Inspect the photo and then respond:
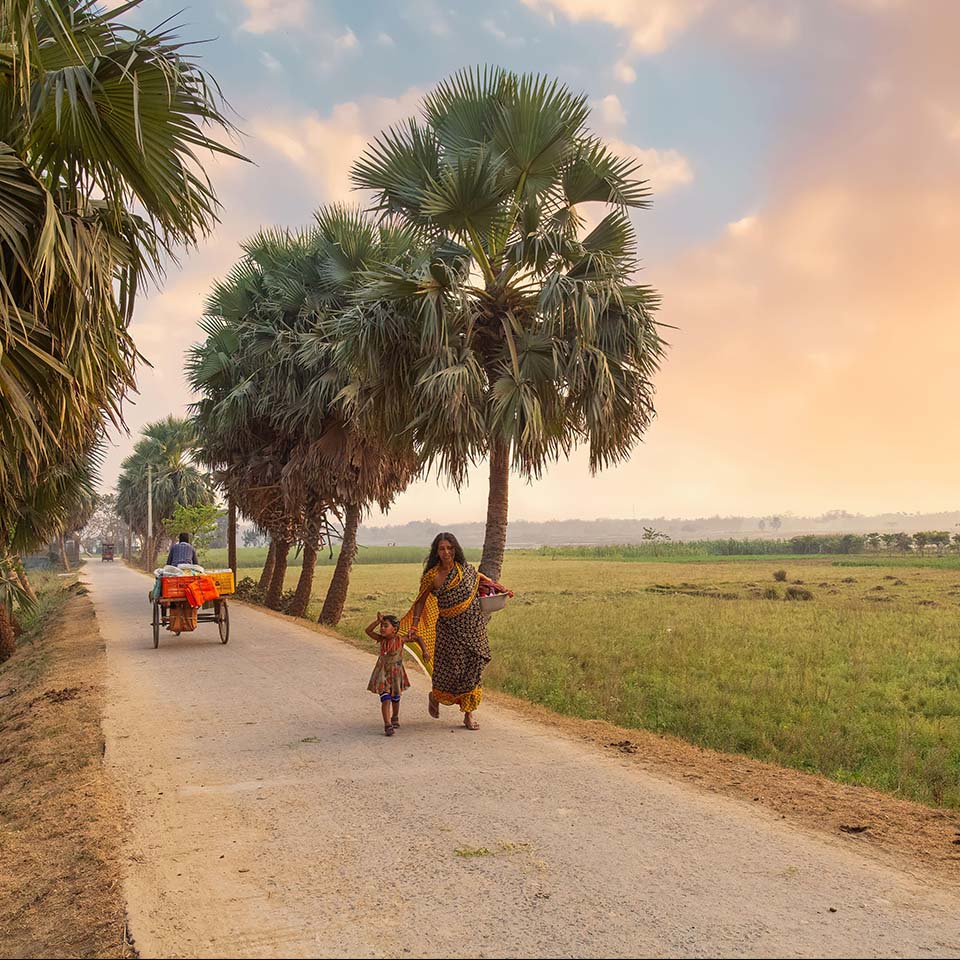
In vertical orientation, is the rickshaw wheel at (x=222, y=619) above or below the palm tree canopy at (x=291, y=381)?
below

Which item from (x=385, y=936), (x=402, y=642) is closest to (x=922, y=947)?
(x=385, y=936)

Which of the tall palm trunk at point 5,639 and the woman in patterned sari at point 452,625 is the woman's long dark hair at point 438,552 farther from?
the tall palm trunk at point 5,639

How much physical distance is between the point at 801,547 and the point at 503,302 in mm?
87024

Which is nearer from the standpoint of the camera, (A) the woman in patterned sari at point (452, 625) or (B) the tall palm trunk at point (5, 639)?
(A) the woman in patterned sari at point (452, 625)

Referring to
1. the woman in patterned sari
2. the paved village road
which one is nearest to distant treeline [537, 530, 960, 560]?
the woman in patterned sari

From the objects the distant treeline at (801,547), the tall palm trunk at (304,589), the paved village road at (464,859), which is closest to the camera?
the paved village road at (464,859)

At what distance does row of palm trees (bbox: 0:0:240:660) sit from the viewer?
552 cm

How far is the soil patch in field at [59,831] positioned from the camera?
3859 mm

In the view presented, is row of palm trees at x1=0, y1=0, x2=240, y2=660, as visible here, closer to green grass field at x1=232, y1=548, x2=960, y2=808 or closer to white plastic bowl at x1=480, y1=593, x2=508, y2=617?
white plastic bowl at x1=480, y1=593, x2=508, y2=617

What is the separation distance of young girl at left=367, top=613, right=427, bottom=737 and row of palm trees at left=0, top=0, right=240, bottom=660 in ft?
9.61

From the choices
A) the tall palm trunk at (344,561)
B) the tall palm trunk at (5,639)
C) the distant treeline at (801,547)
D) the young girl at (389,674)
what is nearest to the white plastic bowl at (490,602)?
the young girl at (389,674)

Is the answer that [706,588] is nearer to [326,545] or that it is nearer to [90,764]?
[326,545]

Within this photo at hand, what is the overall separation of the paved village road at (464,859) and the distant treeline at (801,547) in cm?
7348

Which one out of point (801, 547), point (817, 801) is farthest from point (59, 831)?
point (801, 547)
